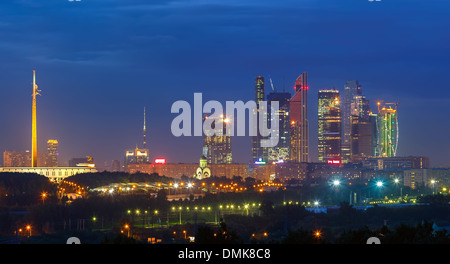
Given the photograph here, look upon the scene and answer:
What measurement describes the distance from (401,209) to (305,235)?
5988 cm

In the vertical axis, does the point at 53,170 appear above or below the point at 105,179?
above

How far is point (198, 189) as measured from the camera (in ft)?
495

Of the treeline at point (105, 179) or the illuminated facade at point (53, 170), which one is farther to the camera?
the illuminated facade at point (53, 170)

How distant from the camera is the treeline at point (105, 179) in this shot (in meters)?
132

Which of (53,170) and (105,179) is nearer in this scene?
(105,179)

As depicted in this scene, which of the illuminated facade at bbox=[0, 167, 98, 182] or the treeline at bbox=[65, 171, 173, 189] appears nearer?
the treeline at bbox=[65, 171, 173, 189]

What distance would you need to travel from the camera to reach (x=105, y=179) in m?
141

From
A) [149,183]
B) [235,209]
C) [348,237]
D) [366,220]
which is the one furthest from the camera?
[149,183]

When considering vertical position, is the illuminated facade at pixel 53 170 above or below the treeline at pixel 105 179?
above

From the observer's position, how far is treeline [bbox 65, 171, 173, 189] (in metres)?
132

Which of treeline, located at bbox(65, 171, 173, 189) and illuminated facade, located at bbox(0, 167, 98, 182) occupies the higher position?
illuminated facade, located at bbox(0, 167, 98, 182)
